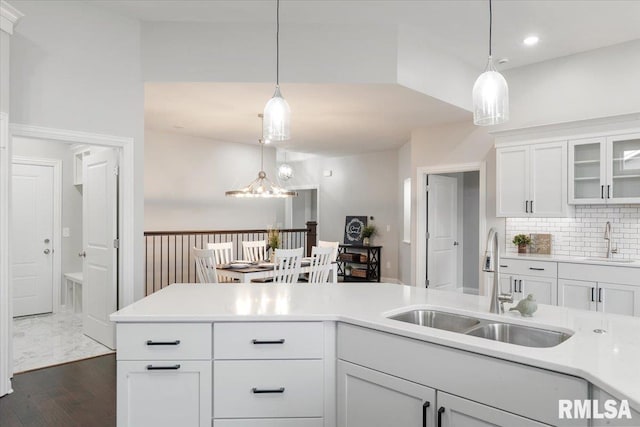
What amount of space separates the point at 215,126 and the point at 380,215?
3702 millimetres

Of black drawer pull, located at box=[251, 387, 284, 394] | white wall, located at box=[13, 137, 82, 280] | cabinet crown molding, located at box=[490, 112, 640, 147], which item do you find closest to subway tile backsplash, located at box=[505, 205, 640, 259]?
cabinet crown molding, located at box=[490, 112, 640, 147]

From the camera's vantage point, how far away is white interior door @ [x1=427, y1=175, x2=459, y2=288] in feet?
20.3

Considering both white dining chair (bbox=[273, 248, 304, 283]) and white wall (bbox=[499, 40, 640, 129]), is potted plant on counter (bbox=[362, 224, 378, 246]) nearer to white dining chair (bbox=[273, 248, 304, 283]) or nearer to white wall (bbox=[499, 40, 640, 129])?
white wall (bbox=[499, 40, 640, 129])

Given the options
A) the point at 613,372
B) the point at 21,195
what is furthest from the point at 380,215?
the point at 613,372

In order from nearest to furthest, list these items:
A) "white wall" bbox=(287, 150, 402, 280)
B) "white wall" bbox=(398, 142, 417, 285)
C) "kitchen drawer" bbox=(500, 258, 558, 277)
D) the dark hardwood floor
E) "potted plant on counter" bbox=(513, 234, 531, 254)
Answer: the dark hardwood floor, "kitchen drawer" bbox=(500, 258, 558, 277), "potted plant on counter" bbox=(513, 234, 531, 254), "white wall" bbox=(398, 142, 417, 285), "white wall" bbox=(287, 150, 402, 280)

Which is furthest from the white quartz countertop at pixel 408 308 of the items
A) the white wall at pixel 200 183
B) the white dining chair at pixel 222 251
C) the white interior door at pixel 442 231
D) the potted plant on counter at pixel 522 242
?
the white wall at pixel 200 183

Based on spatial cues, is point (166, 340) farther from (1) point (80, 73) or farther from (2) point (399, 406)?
(1) point (80, 73)

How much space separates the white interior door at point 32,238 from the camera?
5523 millimetres

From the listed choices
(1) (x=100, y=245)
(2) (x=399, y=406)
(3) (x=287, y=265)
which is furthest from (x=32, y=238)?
A: (2) (x=399, y=406)

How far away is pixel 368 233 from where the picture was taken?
27.0 feet

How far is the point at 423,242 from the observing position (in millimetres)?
6133

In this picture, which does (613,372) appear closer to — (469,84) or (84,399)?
(84,399)

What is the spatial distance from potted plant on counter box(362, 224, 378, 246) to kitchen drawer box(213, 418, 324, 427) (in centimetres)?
637

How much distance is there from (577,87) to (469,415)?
4.59 metres
